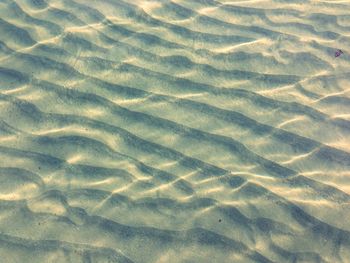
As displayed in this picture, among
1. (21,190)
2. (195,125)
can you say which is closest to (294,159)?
(195,125)

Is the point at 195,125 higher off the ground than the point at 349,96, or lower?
lower

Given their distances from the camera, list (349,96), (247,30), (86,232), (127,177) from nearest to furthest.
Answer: (86,232) < (127,177) < (349,96) < (247,30)

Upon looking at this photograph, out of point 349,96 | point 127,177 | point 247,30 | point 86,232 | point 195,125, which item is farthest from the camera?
point 247,30

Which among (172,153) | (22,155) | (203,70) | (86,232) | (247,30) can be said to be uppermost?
(247,30)

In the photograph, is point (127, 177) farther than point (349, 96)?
No

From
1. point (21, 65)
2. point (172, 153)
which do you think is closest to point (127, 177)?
point (172, 153)

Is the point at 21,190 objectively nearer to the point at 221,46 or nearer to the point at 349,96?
the point at 221,46
